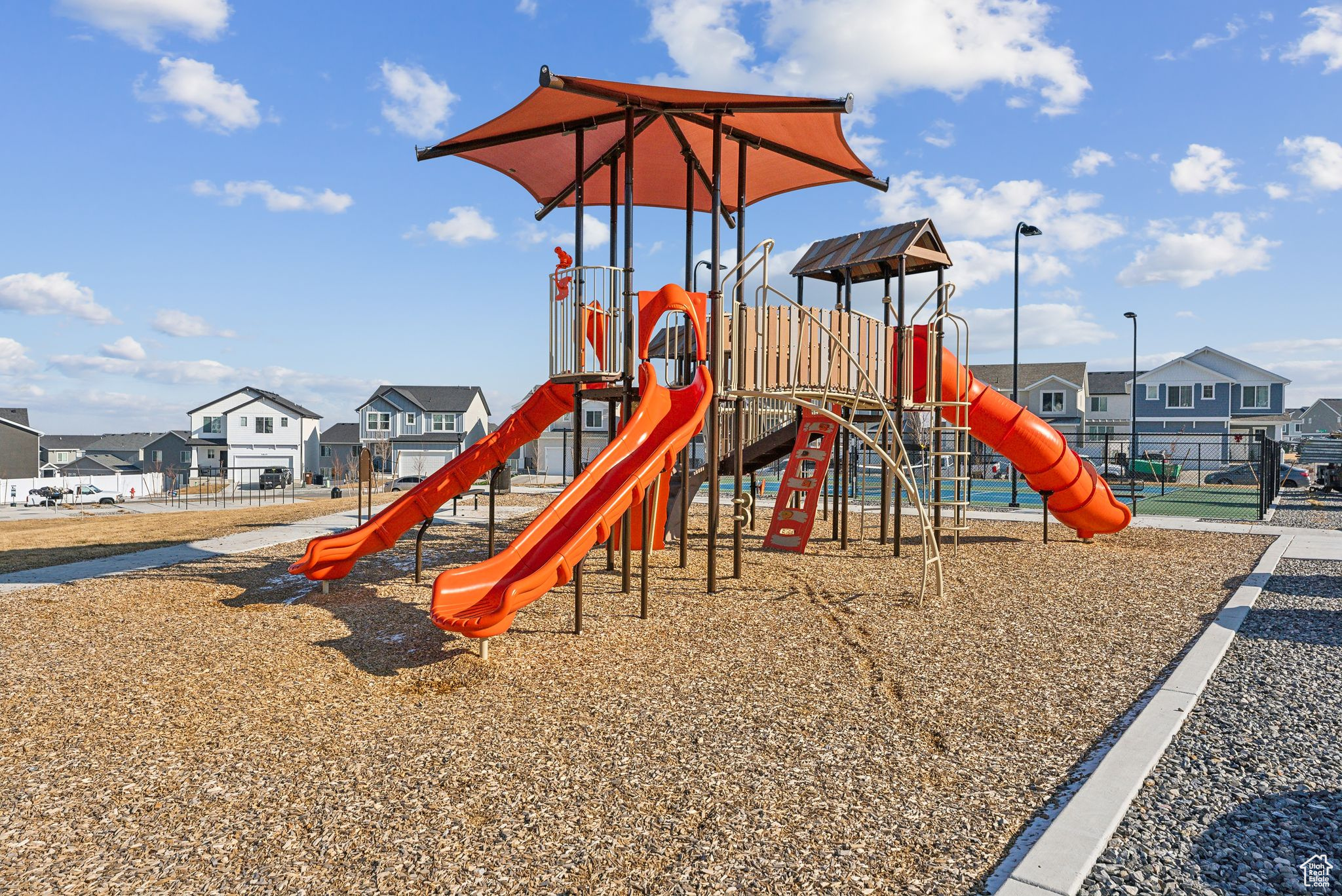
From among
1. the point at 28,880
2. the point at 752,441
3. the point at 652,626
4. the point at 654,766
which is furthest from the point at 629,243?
the point at 28,880

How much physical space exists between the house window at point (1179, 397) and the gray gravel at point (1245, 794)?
5136cm

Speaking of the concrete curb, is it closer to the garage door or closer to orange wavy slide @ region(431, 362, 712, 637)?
orange wavy slide @ region(431, 362, 712, 637)

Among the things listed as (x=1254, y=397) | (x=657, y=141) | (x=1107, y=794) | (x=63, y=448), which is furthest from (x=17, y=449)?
(x=1254, y=397)

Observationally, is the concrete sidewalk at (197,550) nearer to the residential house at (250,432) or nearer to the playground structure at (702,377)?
the playground structure at (702,377)

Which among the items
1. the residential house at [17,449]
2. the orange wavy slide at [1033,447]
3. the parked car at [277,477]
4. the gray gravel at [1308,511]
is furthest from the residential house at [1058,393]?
the residential house at [17,449]

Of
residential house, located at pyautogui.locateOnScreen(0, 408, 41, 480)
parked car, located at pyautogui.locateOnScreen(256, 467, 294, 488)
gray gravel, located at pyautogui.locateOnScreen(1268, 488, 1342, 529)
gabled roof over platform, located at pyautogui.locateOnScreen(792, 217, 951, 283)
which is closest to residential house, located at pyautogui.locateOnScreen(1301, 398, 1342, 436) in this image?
gray gravel, located at pyautogui.locateOnScreen(1268, 488, 1342, 529)

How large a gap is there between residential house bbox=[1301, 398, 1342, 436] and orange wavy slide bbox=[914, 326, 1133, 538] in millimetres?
99053

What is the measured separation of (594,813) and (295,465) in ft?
222

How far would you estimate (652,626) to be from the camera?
26.5 feet

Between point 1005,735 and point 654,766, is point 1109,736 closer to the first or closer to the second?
point 1005,735

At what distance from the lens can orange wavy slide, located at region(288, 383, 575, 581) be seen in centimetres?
984

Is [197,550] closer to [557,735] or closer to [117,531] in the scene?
[117,531]

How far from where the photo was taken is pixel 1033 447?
1413 cm

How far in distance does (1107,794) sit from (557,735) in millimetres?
3214
